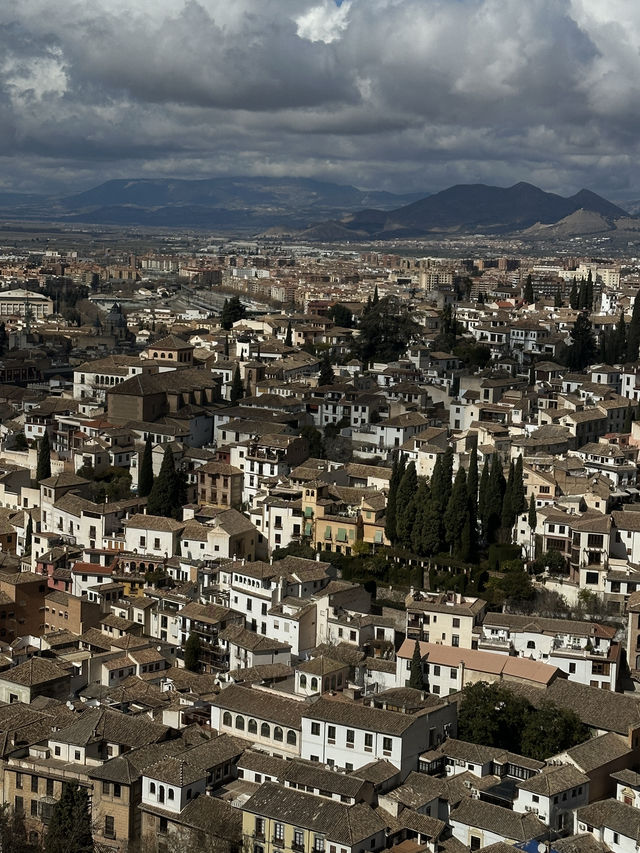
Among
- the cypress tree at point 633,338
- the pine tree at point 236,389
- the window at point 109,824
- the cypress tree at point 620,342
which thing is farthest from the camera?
the cypress tree at point 633,338

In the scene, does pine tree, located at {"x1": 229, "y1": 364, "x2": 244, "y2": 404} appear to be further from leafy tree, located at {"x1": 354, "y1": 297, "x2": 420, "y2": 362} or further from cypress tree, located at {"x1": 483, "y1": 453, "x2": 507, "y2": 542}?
cypress tree, located at {"x1": 483, "y1": 453, "x2": 507, "y2": 542}

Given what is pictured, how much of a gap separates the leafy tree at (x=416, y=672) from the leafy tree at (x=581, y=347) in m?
19.7

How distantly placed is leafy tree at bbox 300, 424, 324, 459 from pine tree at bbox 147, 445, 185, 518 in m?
3.78

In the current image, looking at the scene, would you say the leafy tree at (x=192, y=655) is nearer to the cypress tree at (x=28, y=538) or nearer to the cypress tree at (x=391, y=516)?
the cypress tree at (x=391, y=516)

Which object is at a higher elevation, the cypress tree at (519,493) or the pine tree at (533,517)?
the cypress tree at (519,493)

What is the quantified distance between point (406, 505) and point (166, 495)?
6.16 meters

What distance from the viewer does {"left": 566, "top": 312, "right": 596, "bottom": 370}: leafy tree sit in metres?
40.4

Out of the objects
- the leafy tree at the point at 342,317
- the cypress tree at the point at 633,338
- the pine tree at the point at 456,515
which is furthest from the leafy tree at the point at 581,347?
the pine tree at the point at 456,515

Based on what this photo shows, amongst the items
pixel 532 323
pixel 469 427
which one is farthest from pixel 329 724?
pixel 532 323

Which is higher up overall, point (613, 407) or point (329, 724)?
point (613, 407)

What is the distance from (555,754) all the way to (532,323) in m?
25.6

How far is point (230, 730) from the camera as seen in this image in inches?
830

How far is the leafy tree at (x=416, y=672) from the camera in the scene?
73.2 ft

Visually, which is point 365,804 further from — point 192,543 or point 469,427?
point 469,427
